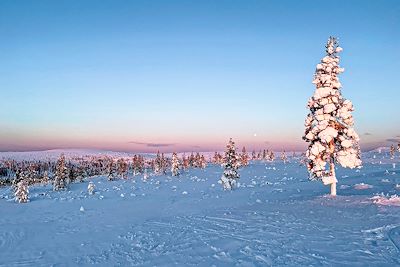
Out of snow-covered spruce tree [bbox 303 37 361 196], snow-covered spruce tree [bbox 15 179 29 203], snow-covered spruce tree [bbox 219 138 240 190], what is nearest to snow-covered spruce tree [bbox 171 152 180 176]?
snow-covered spruce tree [bbox 219 138 240 190]

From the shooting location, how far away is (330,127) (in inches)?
1288

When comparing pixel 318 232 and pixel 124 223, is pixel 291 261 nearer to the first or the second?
pixel 318 232

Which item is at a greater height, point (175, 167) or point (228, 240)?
point (228, 240)

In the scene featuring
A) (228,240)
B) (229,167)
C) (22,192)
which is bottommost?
(22,192)

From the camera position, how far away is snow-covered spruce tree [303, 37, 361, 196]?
1284 inches

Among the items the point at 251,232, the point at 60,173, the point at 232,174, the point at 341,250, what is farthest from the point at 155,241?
the point at 60,173

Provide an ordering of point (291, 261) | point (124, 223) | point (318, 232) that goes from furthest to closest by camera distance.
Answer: point (124, 223) → point (318, 232) → point (291, 261)

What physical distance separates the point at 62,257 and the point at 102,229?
7.76 metres

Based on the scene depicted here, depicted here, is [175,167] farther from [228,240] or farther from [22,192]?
[228,240]

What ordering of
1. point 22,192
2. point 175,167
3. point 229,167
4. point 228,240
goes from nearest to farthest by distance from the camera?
point 228,240 < point 229,167 < point 22,192 < point 175,167

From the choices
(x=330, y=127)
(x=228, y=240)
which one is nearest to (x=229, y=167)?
(x=330, y=127)

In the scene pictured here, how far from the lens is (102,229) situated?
23.8 m

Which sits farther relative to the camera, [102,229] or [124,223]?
[124,223]

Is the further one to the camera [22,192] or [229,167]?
[22,192]
